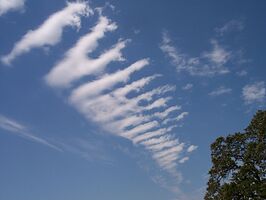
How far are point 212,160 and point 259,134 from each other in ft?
18.9

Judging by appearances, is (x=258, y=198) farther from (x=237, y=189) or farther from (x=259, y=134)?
(x=259, y=134)

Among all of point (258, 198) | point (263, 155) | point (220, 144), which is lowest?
point (258, 198)

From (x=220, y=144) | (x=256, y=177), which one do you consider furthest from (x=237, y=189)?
(x=220, y=144)

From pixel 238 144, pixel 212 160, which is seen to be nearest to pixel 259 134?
pixel 238 144

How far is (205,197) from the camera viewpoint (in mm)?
49469

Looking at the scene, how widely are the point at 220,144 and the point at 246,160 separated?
13.0 ft

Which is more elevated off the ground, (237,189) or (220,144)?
(220,144)

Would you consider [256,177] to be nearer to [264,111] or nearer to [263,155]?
[263,155]

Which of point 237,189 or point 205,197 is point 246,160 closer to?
point 237,189

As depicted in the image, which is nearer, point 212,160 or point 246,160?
point 246,160

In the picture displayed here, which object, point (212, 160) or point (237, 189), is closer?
point (237, 189)

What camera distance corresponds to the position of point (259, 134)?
155 feet

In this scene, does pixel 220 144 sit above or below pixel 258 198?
above

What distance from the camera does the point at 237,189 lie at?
4572 centimetres
